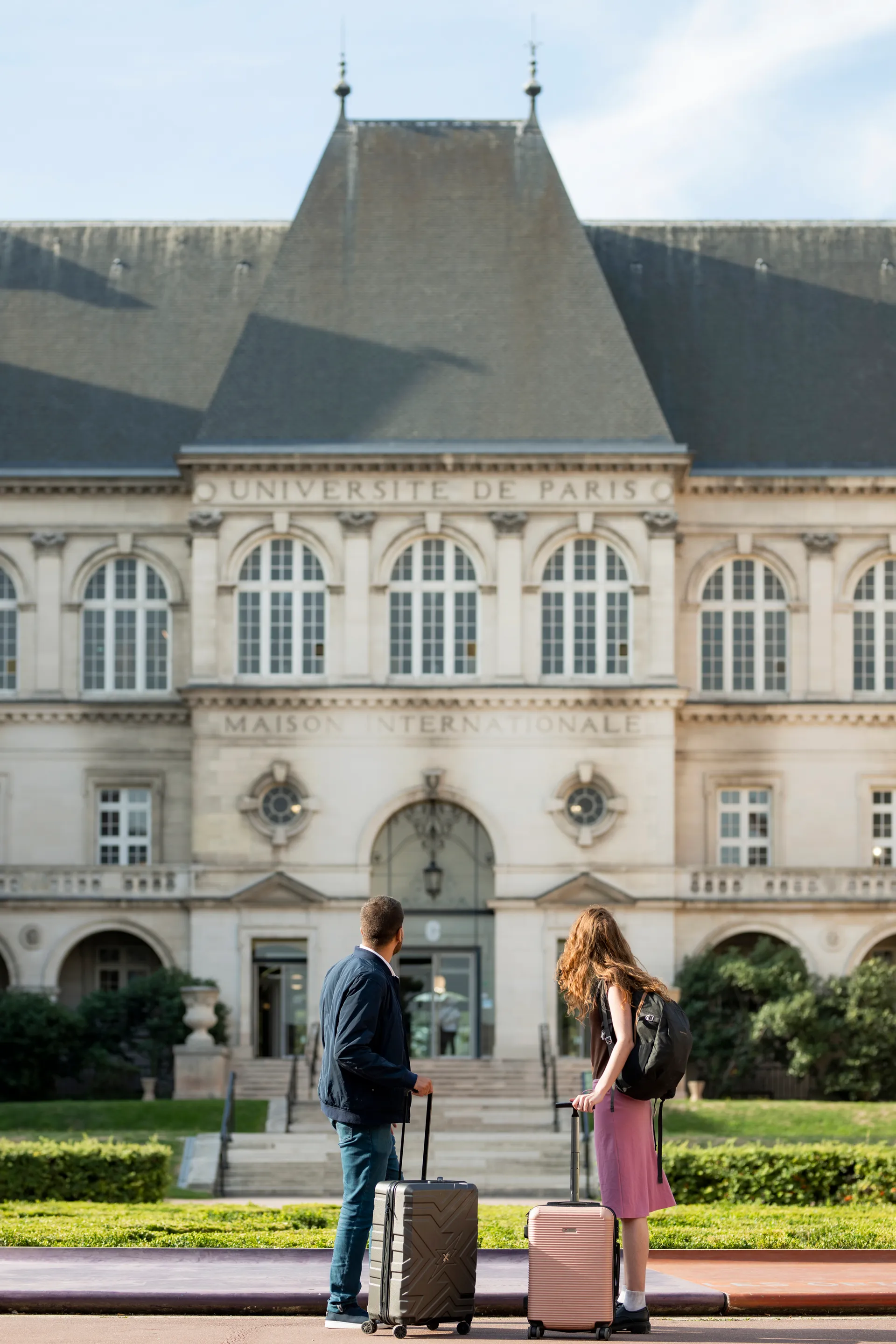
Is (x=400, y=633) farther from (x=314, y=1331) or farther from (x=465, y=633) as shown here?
(x=314, y=1331)

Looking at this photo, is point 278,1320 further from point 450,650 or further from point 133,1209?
point 450,650

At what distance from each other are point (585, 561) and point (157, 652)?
10.1 metres

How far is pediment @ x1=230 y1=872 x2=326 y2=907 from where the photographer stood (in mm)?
47125

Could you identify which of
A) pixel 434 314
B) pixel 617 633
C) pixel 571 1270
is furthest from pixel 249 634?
pixel 571 1270

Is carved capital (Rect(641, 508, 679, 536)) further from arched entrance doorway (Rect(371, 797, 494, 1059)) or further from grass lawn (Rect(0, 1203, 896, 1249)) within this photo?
grass lawn (Rect(0, 1203, 896, 1249))

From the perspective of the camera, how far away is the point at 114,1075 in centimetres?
4659

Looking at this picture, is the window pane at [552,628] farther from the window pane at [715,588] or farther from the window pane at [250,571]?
the window pane at [250,571]

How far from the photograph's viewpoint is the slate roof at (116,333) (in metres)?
52.0

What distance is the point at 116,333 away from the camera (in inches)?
2130

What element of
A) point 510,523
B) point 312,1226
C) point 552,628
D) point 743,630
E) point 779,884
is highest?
point 510,523

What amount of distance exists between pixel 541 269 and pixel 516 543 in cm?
698

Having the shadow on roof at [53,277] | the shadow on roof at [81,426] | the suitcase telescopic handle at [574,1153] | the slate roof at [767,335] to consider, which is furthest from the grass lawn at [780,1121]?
the shadow on roof at [53,277]

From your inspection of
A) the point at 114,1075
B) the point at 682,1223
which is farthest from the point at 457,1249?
the point at 114,1075

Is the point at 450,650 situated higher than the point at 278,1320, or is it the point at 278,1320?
the point at 450,650
